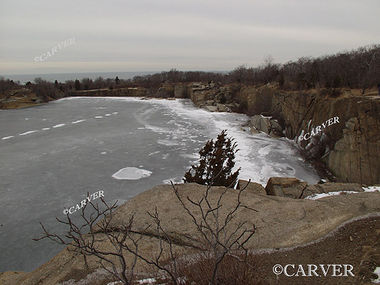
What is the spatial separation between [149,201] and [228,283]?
402 centimetres

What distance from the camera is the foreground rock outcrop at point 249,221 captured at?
15.5ft

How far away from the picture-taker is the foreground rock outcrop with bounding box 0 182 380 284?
4.71 m

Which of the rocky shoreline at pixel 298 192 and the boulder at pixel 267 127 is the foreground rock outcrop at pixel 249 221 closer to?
the rocky shoreline at pixel 298 192

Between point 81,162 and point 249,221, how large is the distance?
10076 millimetres

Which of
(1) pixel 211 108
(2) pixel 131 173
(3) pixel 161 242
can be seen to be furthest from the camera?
(1) pixel 211 108

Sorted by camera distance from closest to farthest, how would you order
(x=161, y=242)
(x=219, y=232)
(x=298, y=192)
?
(x=219, y=232)
(x=161, y=242)
(x=298, y=192)

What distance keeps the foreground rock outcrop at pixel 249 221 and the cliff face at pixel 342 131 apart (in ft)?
24.9

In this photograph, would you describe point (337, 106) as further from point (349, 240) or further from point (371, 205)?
point (349, 240)

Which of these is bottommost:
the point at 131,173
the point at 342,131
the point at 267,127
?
the point at 131,173

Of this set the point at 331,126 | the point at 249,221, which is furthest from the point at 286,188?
the point at 331,126

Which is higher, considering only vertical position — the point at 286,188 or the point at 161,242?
the point at 161,242

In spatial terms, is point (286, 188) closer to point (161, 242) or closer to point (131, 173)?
point (161, 242)

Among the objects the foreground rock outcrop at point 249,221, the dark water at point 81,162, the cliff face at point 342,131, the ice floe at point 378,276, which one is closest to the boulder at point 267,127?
the cliff face at point 342,131

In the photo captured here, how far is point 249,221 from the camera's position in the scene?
5516mm
